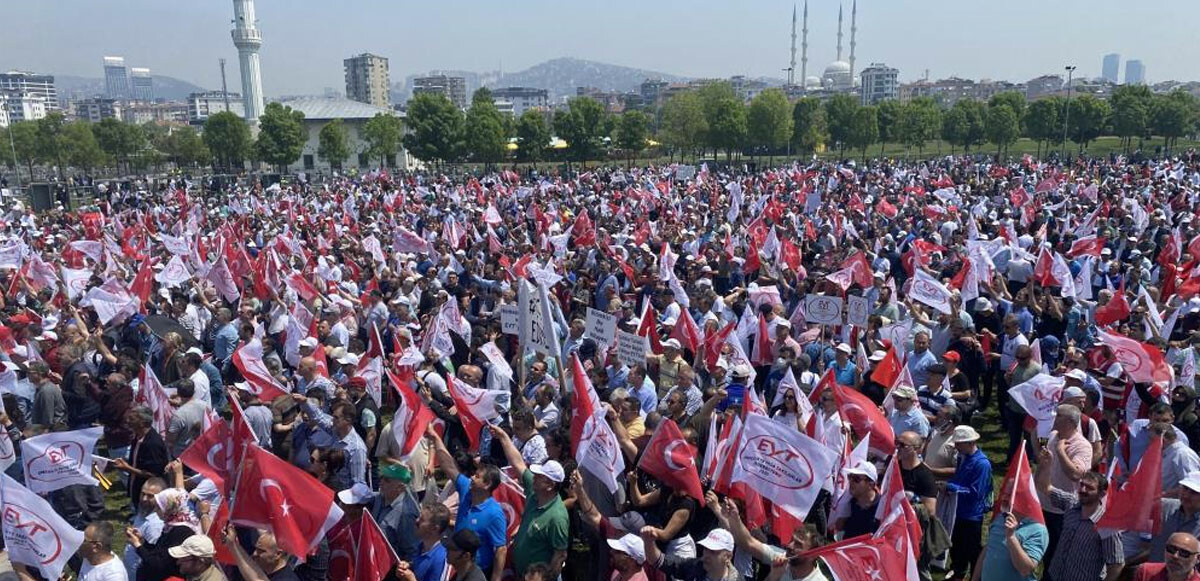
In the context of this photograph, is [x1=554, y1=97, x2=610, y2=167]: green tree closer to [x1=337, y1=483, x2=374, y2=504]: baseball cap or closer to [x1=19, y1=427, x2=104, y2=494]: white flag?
[x1=19, y1=427, x2=104, y2=494]: white flag

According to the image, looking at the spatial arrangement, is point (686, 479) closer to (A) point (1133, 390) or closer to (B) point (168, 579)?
(B) point (168, 579)

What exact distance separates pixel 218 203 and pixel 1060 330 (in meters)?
28.0

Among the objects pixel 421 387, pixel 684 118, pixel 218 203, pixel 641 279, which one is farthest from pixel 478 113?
pixel 421 387

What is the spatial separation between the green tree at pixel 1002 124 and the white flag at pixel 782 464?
7292 cm

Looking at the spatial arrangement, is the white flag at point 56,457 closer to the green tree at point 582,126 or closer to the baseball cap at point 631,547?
the baseball cap at point 631,547

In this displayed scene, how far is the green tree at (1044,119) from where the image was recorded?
73.7 meters

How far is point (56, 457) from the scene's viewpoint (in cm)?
692

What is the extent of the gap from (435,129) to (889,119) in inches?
1431

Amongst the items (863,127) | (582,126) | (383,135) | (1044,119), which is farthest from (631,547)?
(1044,119)

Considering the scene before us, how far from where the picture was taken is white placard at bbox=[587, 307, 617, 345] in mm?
10234

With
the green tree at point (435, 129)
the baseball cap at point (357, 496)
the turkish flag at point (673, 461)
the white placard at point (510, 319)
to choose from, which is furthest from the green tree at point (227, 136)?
the turkish flag at point (673, 461)

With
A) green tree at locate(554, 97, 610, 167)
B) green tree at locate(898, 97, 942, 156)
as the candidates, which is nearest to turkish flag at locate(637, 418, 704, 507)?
green tree at locate(554, 97, 610, 167)

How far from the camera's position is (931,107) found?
7944cm

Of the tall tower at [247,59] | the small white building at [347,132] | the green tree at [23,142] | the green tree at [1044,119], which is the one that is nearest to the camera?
the green tree at [23,142]
